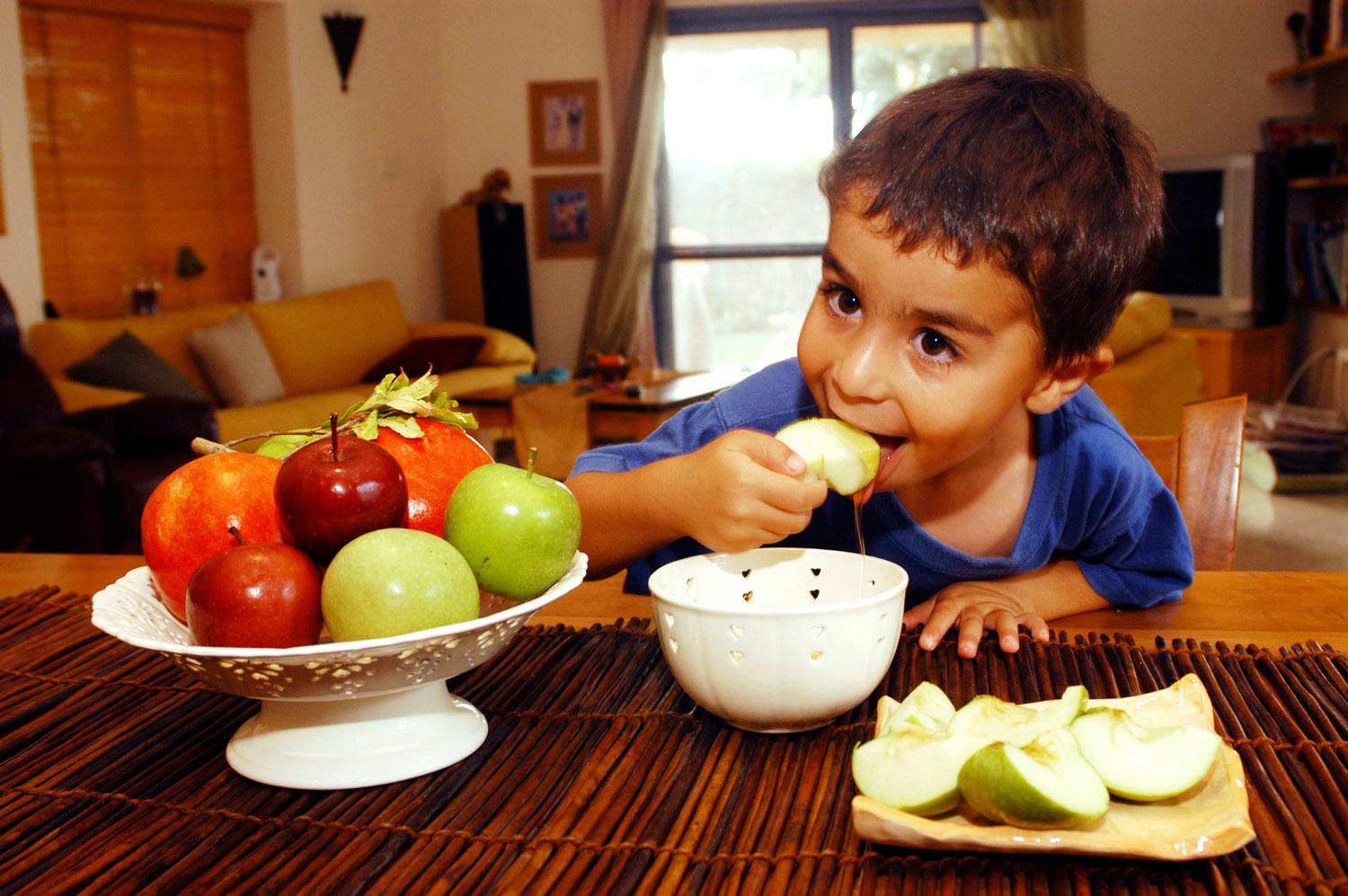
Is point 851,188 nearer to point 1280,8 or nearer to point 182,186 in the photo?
point 182,186

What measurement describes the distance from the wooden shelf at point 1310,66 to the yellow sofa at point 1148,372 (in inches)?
70.8

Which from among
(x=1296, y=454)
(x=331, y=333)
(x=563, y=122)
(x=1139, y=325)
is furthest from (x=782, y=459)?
(x=563, y=122)

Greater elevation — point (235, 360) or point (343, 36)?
point (343, 36)

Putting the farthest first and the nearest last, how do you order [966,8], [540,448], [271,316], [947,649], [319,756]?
1. [966,8]
2. [271,316]
3. [540,448]
4. [947,649]
5. [319,756]

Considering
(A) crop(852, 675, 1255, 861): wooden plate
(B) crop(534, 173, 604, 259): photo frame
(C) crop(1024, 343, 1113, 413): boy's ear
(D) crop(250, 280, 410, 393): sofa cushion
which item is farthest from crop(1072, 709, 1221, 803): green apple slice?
(B) crop(534, 173, 604, 259): photo frame

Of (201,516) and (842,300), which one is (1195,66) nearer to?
(842,300)

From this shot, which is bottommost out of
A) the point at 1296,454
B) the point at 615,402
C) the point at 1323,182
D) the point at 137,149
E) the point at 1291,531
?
the point at 1291,531

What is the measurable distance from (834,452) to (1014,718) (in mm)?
261

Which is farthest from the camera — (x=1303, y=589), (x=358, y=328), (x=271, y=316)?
(x=358, y=328)

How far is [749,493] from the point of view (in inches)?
35.9

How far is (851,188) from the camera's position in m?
1.03

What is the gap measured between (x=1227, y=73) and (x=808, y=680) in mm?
7289

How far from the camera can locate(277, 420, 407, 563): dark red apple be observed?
29.3 inches

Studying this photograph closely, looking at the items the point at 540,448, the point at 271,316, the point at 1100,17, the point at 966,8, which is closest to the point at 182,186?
the point at 271,316
